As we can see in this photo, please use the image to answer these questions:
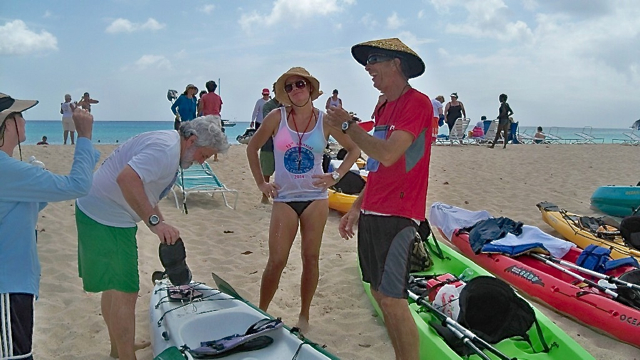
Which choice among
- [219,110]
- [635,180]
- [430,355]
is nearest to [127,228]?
[430,355]

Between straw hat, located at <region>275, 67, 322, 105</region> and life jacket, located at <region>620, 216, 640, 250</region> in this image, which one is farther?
life jacket, located at <region>620, 216, 640, 250</region>

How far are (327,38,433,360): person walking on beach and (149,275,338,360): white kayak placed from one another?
1.42ft

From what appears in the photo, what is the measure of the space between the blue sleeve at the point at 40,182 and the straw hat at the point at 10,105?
0.21 m

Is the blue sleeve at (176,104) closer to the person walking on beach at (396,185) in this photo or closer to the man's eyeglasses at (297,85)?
the man's eyeglasses at (297,85)

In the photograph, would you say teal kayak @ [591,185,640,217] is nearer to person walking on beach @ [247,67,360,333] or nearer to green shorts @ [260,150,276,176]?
green shorts @ [260,150,276,176]

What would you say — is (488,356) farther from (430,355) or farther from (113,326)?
(113,326)

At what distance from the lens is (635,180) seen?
36.8ft

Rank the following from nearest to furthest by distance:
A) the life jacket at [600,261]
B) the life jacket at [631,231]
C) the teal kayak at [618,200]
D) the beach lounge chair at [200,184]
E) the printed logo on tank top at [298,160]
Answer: the printed logo on tank top at [298,160] → the life jacket at [600,261] → the life jacket at [631,231] → the teal kayak at [618,200] → the beach lounge chair at [200,184]

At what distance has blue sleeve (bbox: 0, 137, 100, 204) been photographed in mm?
1895

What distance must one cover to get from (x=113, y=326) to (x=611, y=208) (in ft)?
24.2

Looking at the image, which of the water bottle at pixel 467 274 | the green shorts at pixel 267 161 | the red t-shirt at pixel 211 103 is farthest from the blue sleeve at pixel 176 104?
the water bottle at pixel 467 274

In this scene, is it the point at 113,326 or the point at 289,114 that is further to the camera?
the point at 289,114

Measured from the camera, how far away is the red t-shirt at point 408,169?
97.9 inches

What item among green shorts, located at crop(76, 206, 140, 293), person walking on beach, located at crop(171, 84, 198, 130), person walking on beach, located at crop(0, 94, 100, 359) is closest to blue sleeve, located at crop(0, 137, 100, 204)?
person walking on beach, located at crop(0, 94, 100, 359)
